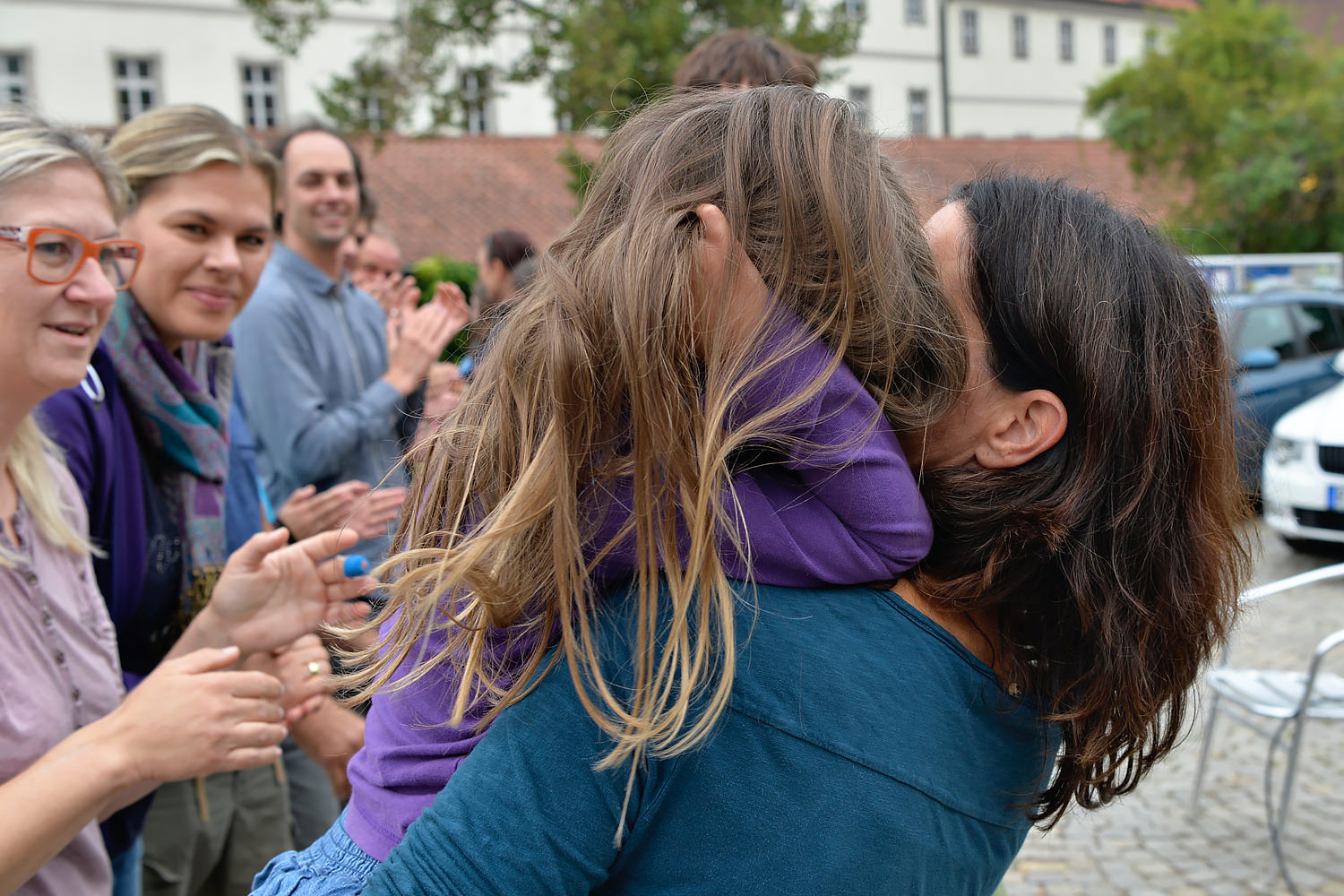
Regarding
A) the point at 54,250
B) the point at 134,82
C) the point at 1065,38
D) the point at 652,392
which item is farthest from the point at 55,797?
the point at 1065,38

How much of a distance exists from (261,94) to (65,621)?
3319 cm

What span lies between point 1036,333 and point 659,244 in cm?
43

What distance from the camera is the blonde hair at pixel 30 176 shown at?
1755mm

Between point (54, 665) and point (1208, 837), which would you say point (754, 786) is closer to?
point (54, 665)

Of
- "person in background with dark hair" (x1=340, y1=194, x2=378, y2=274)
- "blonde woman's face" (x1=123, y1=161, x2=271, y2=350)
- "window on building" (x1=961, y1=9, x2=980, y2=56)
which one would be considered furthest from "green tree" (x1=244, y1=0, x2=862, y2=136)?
"window on building" (x1=961, y1=9, x2=980, y2=56)

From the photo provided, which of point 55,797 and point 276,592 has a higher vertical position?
point 276,592

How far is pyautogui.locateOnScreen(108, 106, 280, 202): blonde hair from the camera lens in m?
2.68

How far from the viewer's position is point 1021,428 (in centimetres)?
118

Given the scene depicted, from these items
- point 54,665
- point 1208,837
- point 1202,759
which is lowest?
point 1208,837

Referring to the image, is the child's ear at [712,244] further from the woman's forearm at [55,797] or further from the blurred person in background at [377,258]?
the blurred person in background at [377,258]

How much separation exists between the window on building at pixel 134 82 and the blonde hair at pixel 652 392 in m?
33.0

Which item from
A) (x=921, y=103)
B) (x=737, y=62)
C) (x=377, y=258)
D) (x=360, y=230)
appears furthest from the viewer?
(x=921, y=103)

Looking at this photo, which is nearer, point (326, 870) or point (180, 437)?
point (326, 870)

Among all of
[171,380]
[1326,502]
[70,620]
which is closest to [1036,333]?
[70,620]
